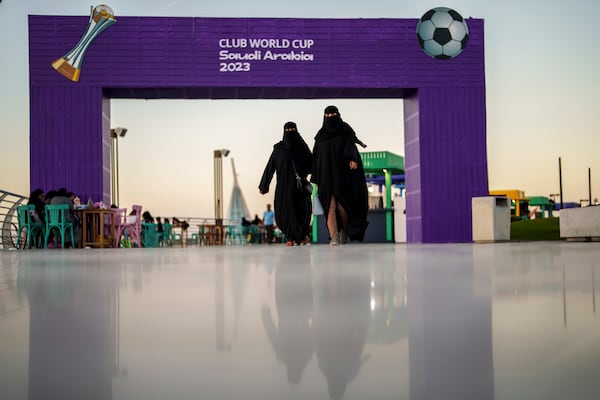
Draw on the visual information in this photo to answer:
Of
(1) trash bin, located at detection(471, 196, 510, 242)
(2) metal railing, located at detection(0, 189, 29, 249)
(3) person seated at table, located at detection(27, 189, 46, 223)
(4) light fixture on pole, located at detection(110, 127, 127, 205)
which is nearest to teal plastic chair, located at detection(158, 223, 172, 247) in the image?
(4) light fixture on pole, located at detection(110, 127, 127, 205)

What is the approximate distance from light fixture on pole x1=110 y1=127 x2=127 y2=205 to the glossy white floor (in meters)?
17.1

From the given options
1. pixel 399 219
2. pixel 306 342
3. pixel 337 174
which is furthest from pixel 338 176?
pixel 399 219

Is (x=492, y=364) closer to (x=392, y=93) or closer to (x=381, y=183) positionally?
(x=392, y=93)

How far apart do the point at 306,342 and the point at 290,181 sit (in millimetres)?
8729

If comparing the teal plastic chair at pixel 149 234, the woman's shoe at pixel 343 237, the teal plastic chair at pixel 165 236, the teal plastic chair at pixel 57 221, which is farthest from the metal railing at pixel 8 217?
the woman's shoe at pixel 343 237

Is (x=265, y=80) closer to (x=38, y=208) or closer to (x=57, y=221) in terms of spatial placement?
(x=57, y=221)

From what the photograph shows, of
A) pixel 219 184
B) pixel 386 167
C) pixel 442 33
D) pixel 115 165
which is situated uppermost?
pixel 442 33

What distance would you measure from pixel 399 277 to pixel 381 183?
21.8 m

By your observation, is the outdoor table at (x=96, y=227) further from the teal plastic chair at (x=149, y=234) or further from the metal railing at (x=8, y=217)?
the teal plastic chair at (x=149, y=234)

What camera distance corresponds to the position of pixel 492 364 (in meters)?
1.20

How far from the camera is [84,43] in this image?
49.9ft

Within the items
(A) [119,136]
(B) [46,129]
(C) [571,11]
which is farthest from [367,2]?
(A) [119,136]

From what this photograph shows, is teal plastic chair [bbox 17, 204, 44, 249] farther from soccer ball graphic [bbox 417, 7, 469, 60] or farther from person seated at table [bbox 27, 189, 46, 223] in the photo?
soccer ball graphic [bbox 417, 7, 469, 60]

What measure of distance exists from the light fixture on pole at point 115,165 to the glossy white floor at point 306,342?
17.1 m
